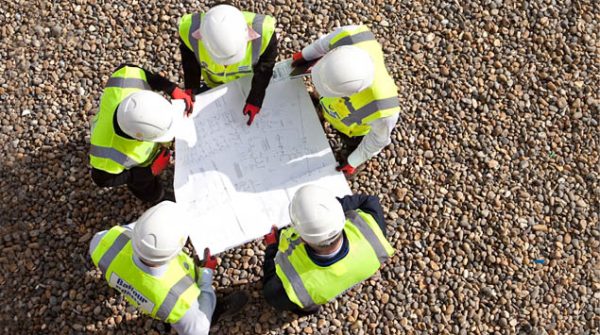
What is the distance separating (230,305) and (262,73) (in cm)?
193

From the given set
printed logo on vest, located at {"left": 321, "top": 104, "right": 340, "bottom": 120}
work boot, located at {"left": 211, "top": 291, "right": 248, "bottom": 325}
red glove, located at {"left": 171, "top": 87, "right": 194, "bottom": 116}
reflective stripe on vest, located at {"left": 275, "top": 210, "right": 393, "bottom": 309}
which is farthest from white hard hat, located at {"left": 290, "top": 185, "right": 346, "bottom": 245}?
red glove, located at {"left": 171, "top": 87, "right": 194, "bottom": 116}

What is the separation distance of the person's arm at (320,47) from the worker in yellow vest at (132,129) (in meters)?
1.09

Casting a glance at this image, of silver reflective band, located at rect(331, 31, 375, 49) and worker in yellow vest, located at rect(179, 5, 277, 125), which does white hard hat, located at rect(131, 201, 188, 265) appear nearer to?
worker in yellow vest, located at rect(179, 5, 277, 125)

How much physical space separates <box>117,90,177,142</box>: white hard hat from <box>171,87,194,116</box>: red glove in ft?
1.88

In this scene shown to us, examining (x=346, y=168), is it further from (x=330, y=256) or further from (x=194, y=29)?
(x=194, y=29)

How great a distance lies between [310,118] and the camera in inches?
186

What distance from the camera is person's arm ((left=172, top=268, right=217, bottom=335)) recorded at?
12.7ft

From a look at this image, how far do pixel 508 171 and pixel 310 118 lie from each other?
6.33 ft

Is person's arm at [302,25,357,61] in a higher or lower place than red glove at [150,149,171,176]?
higher

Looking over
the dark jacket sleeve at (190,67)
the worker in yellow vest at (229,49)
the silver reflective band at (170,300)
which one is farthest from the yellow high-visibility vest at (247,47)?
the silver reflective band at (170,300)

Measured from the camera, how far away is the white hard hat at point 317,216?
3.42 meters

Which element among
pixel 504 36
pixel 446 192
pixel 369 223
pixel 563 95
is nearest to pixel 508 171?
pixel 446 192

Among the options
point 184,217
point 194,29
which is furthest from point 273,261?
point 194,29

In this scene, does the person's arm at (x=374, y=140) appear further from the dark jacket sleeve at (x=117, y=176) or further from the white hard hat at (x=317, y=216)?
the dark jacket sleeve at (x=117, y=176)
